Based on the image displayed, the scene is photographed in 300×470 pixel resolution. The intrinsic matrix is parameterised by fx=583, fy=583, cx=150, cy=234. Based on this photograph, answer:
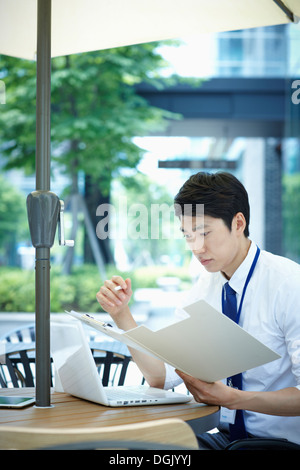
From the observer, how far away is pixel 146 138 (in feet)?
31.9

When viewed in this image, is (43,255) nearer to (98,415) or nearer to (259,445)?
(98,415)

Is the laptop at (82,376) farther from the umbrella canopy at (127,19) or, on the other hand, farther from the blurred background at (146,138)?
the blurred background at (146,138)

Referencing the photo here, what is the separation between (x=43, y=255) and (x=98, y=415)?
0.43 m

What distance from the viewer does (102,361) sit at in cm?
264

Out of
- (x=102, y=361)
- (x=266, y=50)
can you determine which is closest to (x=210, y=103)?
(x=266, y=50)

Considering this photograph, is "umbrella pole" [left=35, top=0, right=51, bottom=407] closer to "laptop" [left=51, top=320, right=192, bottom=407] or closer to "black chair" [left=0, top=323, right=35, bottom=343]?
"laptop" [left=51, top=320, right=192, bottom=407]

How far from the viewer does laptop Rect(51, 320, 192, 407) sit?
155cm

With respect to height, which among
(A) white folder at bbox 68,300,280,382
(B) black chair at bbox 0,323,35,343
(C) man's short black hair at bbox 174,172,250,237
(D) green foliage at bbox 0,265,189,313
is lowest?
(D) green foliage at bbox 0,265,189,313

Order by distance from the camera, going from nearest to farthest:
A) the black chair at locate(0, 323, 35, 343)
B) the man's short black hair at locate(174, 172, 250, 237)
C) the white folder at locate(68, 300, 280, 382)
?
the white folder at locate(68, 300, 280, 382) < the man's short black hair at locate(174, 172, 250, 237) < the black chair at locate(0, 323, 35, 343)

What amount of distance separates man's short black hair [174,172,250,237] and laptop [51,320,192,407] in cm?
55

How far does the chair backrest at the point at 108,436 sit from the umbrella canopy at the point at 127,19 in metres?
1.73

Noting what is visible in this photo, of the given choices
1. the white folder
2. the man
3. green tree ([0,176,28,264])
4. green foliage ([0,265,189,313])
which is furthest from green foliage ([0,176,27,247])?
the white folder

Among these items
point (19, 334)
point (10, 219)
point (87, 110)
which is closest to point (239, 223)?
point (19, 334)
